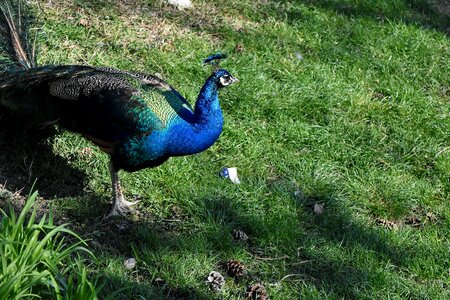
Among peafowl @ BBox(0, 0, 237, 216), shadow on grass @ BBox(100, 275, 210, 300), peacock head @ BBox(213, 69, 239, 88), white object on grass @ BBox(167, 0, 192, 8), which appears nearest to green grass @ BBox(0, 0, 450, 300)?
shadow on grass @ BBox(100, 275, 210, 300)

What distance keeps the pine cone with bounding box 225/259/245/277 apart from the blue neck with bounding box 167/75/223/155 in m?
0.64

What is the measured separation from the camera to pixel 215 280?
12.1 ft

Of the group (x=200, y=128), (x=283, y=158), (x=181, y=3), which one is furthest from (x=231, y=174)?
(x=181, y=3)

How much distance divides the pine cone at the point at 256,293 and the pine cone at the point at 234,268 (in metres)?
0.11

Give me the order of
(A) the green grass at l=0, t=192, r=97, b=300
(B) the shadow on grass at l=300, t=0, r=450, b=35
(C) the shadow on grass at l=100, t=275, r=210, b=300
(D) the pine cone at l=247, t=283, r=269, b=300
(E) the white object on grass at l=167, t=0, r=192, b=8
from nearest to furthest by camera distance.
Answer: (A) the green grass at l=0, t=192, r=97, b=300 → (C) the shadow on grass at l=100, t=275, r=210, b=300 → (D) the pine cone at l=247, t=283, r=269, b=300 → (E) the white object on grass at l=167, t=0, r=192, b=8 → (B) the shadow on grass at l=300, t=0, r=450, b=35

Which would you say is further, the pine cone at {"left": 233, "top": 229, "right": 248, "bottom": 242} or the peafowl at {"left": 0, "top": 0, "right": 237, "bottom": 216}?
the pine cone at {"left": 233, "top": 229, "right": 248, "bottom": 242}

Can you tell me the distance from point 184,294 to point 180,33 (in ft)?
8.13

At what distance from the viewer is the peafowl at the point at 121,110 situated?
3.82m

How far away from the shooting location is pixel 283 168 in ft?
15.0

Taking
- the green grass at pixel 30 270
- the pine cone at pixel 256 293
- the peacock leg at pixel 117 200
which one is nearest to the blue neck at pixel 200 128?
the peacock leg at pixel 117 200

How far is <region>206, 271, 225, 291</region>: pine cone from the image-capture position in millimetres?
3682

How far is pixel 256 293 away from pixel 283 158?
3.98 feet

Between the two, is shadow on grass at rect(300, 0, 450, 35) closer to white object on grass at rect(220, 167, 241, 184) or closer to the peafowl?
white object on grass at rect(220, 167, 241, 184)

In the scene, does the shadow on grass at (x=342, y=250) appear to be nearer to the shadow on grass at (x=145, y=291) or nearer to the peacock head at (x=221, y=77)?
the shadow on grass at (x=145, y=291)
